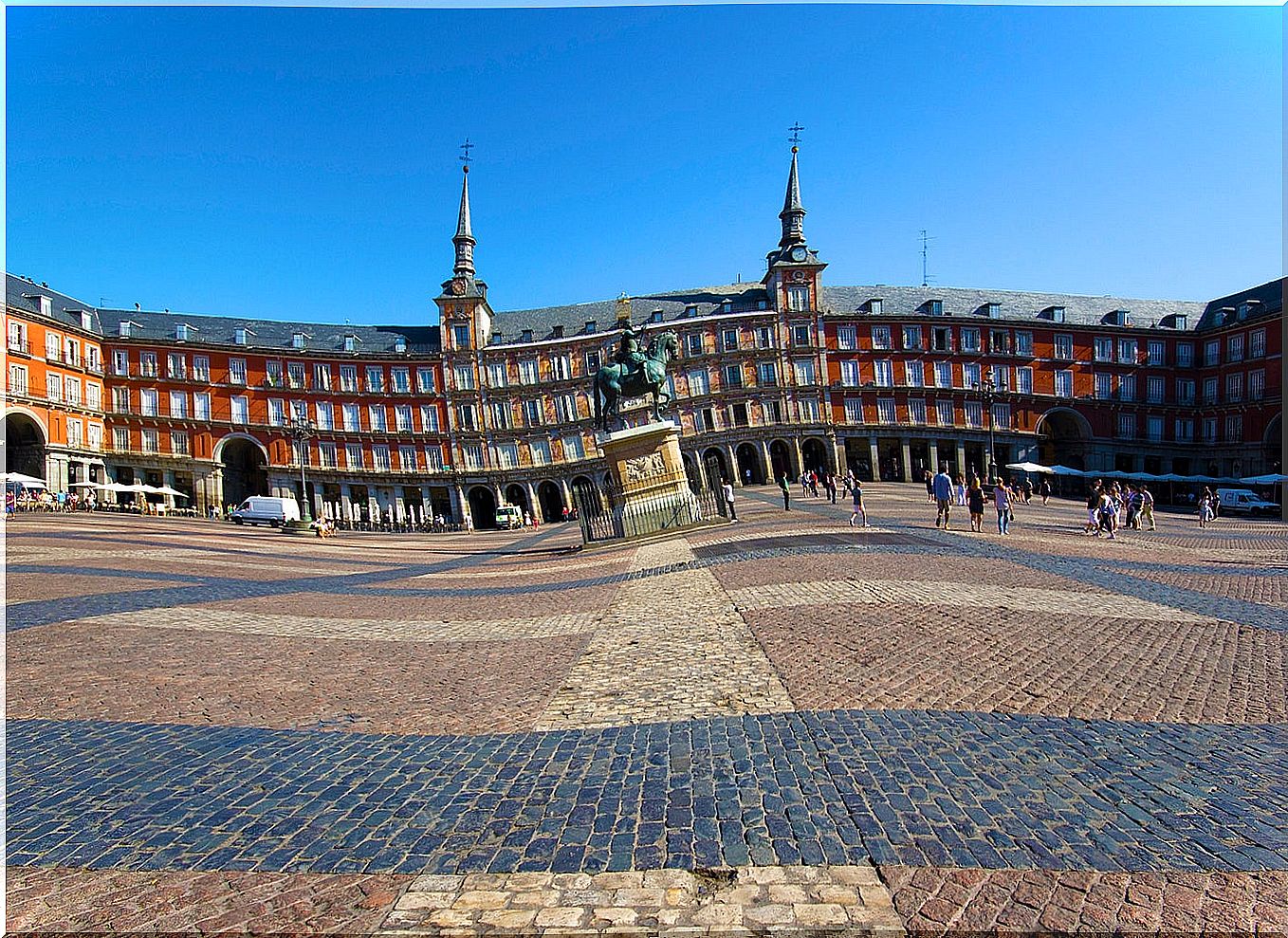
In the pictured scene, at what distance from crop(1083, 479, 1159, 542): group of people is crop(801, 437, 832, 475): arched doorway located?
27.1m

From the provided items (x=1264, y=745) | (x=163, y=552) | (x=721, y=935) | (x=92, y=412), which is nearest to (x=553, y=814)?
(x=721, y=935)

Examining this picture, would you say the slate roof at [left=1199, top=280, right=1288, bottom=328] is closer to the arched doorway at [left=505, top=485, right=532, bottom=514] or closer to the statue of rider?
the statue of rider

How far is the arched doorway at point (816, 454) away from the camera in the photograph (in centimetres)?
5191

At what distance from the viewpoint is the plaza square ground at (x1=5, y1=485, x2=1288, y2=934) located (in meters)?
2.53

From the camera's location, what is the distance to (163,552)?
16.7m

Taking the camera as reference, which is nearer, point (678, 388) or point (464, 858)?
point (464, 858)

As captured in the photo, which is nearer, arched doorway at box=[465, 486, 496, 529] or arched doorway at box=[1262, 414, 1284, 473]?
arched doorway at box=[1262, 414, 1284, 473]

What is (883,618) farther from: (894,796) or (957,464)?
(957,464)

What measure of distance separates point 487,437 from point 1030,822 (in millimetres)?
54844

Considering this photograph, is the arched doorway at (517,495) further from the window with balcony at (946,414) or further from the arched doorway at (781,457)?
the window with balcony at (946,414)

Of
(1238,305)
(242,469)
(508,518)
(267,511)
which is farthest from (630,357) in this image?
(1238,305)

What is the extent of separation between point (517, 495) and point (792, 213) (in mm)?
35535

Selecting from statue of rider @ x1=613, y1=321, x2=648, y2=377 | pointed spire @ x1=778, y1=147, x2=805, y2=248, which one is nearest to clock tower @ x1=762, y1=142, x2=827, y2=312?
pointed spire @ x1=778, y1=147, x2=805, y2=248

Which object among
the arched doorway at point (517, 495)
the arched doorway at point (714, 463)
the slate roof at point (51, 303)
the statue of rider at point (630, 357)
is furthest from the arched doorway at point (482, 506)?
the statue of rider at point (630, 357)
